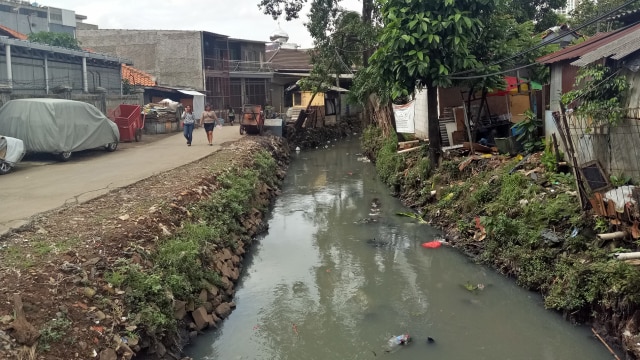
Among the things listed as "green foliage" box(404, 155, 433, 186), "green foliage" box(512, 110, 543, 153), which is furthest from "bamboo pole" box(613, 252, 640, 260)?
"green foliage" box(404, 155, 433, 186)

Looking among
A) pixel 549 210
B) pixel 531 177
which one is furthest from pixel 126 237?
pixel 531 177

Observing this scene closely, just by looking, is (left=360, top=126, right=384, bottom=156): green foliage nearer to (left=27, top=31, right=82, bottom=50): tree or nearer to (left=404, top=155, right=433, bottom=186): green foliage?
(left=404, top=155, right=433, bottom=186): green foliage

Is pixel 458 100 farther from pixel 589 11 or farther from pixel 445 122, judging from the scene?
pixel 589 11

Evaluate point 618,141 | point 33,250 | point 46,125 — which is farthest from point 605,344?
point 46,125

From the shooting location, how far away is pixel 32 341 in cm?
482

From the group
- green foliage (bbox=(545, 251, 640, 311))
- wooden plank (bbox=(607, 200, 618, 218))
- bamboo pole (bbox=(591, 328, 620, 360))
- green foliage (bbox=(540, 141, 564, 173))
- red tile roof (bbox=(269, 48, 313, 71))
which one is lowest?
bamboo pole (bbox=(591, 328, 620, 360))

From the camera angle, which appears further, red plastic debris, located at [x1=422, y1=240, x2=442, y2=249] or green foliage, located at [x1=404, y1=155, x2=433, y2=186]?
green foliage, located at [x1=404, y1=155, x2=433, y2=186]

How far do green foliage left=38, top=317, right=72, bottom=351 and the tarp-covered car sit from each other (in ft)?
35.2

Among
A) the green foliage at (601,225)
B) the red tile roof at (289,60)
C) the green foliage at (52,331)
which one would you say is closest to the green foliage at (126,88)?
the red tile roof at (289,60)

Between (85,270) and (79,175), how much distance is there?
6.81 meters

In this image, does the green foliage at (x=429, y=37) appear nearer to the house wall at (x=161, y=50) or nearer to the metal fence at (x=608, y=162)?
the metal fence at (x=608, y=162)

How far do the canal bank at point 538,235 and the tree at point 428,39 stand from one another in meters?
2.48

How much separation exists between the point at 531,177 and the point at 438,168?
4205 mm

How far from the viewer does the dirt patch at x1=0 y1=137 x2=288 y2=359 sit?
16.6ft
